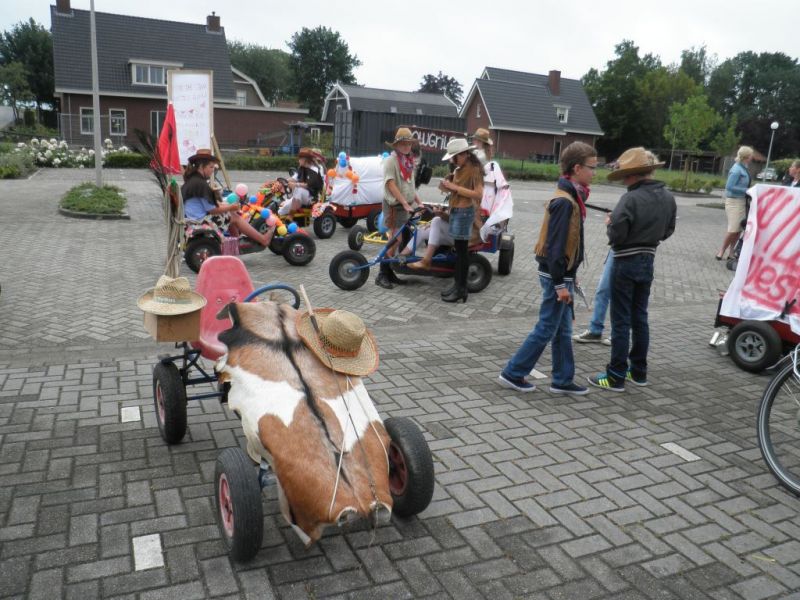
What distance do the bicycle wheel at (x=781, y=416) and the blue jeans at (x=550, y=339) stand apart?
4.69 feet

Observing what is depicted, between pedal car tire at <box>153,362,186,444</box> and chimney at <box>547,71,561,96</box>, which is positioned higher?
chimney at <box>547,71,561,96</box>

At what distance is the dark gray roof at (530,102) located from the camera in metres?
50.7

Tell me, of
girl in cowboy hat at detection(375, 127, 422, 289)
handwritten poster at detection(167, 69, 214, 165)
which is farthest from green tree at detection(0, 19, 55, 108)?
girl in cowboy hat at detection(375, 127, 422, 289)

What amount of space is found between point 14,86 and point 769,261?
58.4m

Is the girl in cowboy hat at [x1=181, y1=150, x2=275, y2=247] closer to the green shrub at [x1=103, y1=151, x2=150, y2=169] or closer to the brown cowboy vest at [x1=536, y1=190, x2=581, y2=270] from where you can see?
the brown cowboy vest at [x1=536, y1=190, x2=581, y2=270]

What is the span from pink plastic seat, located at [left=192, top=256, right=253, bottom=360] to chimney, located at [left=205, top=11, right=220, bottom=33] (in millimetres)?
45424

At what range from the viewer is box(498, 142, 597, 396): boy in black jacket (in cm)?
482

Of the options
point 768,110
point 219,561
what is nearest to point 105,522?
point 219,561

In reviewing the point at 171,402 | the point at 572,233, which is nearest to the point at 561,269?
the point at 572,233

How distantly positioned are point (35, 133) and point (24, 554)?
41.3m

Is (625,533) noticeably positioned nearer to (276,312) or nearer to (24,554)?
(276,312)

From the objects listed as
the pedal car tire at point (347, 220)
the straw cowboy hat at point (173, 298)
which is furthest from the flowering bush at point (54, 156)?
the straw cowboy hat at point (173, 298)

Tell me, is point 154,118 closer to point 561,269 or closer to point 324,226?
point 324,226

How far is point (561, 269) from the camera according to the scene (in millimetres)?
4832
